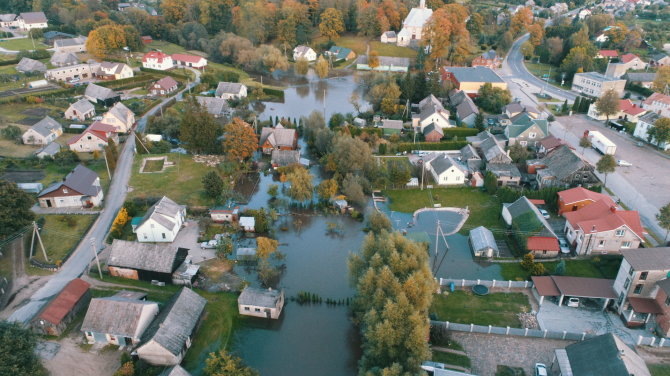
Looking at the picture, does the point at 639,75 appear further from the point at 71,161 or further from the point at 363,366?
the point at 71,161

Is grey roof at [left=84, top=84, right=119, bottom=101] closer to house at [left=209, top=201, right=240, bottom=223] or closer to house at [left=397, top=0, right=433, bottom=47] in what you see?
house at [left=209, top=201, right=240, bottom=223]

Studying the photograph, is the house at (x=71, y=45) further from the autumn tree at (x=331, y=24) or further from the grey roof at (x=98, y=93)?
the autumn tree at (x=331, y=24)

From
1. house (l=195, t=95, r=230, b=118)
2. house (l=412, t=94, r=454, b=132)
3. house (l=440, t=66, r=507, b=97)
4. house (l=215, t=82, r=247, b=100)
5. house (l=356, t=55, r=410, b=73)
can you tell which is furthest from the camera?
house (l=356, t=55, r=410, b=73)

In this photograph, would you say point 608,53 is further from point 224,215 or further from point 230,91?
point 224,215

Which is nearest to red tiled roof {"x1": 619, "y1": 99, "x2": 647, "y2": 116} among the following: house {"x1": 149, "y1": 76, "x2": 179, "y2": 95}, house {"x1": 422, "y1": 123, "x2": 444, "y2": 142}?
house {"x1": 422, "y1": 123, "x2": 444, "y2": 142}

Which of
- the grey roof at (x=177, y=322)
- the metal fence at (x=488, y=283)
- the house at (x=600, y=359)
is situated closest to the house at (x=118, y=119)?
the grey roof at (x=177, y=322)

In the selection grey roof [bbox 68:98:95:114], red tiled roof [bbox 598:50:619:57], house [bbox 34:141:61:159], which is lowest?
house [bbox 34:141:61:159]
